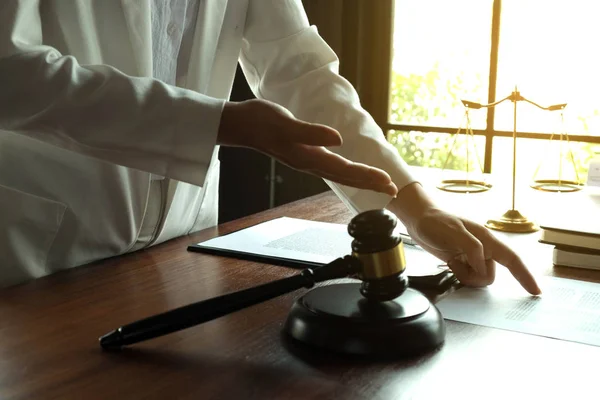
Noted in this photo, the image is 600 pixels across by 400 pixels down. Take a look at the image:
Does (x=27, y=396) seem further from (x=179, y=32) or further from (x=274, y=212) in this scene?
(x=274, y=212)

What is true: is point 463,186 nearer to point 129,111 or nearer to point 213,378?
point 129,111

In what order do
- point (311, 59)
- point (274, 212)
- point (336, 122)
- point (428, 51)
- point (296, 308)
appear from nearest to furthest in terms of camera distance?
point (296, 308) → point (336, 122) → point (311, 59) → point (274, 212) → point (428, 51)

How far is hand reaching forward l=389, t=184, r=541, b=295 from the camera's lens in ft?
3.09

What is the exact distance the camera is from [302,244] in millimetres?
1167

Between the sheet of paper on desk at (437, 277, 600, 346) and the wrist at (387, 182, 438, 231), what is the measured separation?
13 cm

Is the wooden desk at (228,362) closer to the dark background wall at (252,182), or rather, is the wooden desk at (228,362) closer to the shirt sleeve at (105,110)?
the shirt sleeve at (105,110)

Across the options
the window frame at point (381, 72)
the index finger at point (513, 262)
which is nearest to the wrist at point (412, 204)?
the index finger at point (513, 262)

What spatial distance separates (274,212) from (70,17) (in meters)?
0.62

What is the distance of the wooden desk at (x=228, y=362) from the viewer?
62 centimetres

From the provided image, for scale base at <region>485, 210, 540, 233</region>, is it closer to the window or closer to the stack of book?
the stack of book

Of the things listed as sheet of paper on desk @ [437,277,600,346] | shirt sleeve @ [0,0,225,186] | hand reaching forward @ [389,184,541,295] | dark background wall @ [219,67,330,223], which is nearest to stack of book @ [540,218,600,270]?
sheet of paper on desk @ [437,277,600,346]

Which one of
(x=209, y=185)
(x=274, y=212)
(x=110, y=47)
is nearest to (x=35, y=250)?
(x=110, y=47)

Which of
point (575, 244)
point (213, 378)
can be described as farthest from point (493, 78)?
point (213, 378)

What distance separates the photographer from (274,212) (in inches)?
58.7
